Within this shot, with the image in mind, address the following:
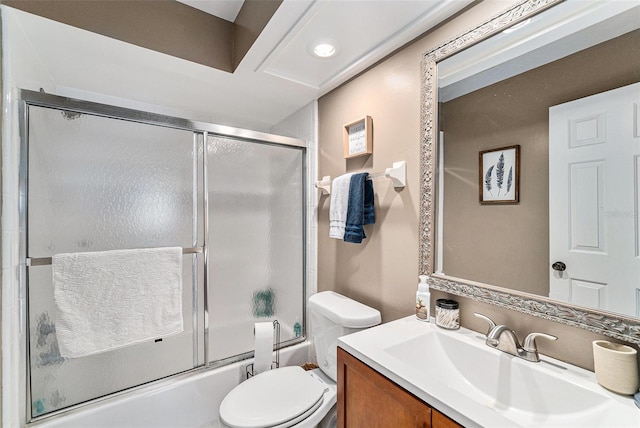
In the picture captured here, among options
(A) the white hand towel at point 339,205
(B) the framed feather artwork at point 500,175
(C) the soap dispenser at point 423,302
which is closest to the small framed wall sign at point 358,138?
(A) the white hand towel at point 339,205

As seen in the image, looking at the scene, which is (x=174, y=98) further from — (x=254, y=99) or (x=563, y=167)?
(x=563, y=167)

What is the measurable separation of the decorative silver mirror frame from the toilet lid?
0.77m

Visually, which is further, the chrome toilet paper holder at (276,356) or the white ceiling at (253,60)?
the chrome toilet paper holder at (276,356)

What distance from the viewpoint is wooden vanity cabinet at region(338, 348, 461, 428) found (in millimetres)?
676

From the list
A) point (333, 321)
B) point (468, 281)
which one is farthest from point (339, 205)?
point (468, 281)

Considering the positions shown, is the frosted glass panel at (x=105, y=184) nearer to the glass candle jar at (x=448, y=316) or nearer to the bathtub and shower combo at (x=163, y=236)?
the bathtub and shower combo at (x=163, y=236)

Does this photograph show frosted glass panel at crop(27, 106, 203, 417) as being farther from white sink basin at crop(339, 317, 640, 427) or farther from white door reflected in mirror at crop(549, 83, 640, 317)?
white door reflected in mirror at crop(549, 83, 640, 317)

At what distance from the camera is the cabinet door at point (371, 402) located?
702 mm

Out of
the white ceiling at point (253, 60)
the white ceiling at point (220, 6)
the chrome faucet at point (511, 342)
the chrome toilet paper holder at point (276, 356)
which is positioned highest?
the white ceiling at point (220, 6)

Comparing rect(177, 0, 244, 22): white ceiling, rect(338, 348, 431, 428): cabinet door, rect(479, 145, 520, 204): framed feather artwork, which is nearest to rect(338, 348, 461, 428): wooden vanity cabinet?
rect(338, 348, 431, 428): cabinet door

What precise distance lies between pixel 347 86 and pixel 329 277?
1196 mm

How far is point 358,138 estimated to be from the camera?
4.99 ft

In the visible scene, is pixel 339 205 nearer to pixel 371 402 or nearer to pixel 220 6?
pixel 371 402

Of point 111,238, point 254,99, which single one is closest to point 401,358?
point 111,238
